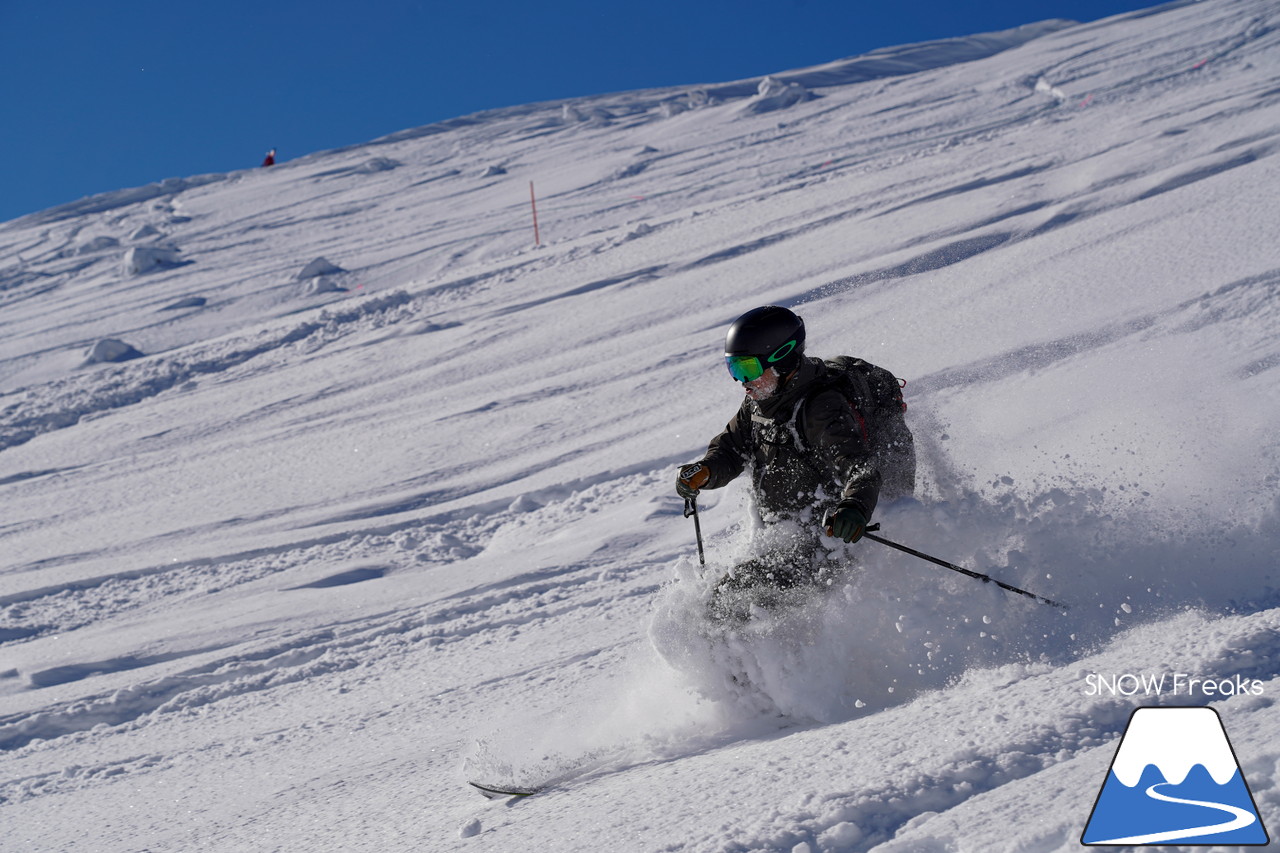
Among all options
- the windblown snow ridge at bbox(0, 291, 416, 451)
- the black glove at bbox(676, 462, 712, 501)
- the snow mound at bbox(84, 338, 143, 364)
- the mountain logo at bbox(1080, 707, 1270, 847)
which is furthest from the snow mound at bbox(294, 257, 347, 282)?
the mountain logo at bbox(1080, 707, 1270, 847)

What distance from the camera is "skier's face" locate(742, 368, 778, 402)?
13.6ft

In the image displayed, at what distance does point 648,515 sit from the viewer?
7590 millimetres

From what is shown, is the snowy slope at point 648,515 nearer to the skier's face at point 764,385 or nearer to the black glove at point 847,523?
the black glove at point 847,523

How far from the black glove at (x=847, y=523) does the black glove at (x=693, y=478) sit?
0.95 meters

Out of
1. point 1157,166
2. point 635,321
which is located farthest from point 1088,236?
point 635,321

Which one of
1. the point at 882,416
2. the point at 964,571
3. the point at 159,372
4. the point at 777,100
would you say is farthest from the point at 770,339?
the point at 777,100

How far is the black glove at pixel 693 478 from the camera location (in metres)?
4.47

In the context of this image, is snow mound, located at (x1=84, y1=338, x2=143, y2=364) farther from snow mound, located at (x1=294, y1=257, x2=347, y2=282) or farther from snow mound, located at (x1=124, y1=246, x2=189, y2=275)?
snow mound, located at (x1=124, y1=246, x2=189, y2=275)

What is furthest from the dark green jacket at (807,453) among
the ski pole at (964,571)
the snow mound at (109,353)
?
the snow mound at (109,353)

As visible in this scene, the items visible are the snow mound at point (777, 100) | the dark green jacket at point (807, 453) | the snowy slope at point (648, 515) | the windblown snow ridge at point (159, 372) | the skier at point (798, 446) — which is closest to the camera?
the snowy slope at point (648, 515)

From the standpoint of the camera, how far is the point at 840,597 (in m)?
3.95

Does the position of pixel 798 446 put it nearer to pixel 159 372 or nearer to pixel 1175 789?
pixel 1175 789

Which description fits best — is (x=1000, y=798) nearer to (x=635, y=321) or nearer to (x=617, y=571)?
(x=617, y=571)

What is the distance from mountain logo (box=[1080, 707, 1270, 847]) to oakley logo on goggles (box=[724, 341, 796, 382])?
1.93m
